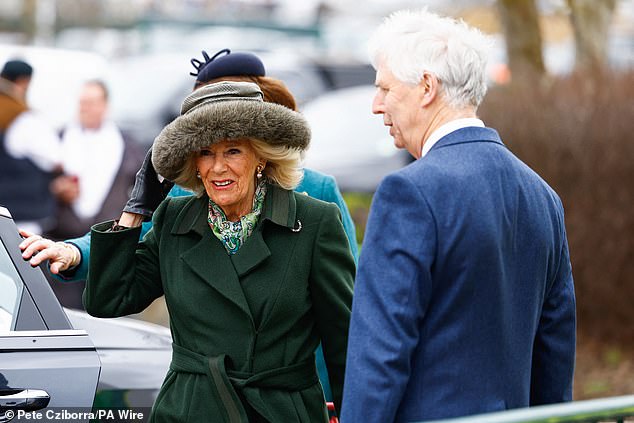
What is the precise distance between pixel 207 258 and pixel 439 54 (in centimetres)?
92

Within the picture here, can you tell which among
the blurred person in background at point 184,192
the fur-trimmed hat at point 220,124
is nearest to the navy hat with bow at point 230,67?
the blurred person in background at point 184,192

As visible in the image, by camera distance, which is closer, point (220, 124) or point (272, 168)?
point (220, 124)

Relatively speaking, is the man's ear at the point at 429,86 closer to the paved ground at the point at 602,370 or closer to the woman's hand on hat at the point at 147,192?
the woman's hand on hat at the point at 147,192

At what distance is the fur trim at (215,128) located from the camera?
341 centimetres

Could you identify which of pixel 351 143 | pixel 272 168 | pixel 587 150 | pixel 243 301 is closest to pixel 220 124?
pixel 272 168

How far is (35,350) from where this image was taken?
340 centimetres

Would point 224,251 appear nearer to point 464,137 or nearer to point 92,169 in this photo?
point 464,137

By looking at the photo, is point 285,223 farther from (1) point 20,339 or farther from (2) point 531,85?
(2) point 531,85

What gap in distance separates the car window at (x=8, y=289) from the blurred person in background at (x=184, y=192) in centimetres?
7

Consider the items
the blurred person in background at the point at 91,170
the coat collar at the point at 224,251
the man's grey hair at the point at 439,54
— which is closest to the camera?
the man's grey hair at the point at 439,54

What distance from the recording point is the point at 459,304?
2990mm

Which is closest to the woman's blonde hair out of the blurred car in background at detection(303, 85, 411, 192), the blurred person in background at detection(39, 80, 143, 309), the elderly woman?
the elderly woman

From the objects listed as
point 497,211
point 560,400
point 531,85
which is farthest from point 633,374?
point 497,211

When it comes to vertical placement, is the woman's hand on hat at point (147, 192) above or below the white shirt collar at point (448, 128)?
below
